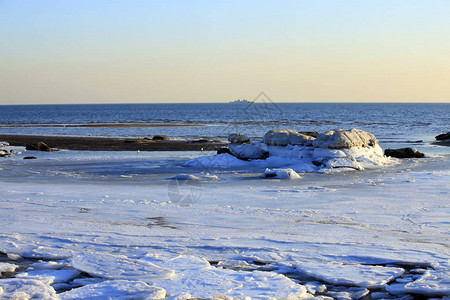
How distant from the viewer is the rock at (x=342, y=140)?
733 inches

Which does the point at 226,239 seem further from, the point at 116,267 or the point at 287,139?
the point at 287,139

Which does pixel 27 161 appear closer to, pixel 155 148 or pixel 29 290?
pixel 155 148

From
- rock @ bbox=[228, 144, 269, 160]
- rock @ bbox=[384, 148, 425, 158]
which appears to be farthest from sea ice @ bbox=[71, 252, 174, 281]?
rock @ bbox=[384, 148, 425, 158]

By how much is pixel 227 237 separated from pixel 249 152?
38.4 feet

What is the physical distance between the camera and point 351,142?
18984 mm

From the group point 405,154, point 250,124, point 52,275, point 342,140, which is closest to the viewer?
point 52,275

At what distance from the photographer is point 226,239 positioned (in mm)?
8312

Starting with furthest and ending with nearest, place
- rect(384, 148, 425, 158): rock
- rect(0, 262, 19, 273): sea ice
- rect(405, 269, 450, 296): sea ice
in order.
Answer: rect(384, 148, 425, 158): rock, rect(0, 262, 19, 273): sea ice, rect(405, 269, 450, 296): sea ice

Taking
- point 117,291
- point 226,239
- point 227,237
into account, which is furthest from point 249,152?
point 117,291

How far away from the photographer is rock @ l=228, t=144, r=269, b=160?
784 inches

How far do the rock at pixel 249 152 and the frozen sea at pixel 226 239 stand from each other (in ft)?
16.2

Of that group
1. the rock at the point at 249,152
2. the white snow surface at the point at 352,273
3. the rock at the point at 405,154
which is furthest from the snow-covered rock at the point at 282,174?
the white snow surface at the point at 352,273

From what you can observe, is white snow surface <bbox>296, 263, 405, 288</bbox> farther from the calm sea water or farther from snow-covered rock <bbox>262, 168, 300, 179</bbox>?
the calm sea water

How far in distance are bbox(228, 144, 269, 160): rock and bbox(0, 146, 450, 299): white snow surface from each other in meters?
4.77
